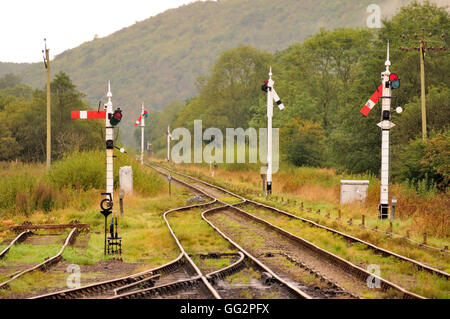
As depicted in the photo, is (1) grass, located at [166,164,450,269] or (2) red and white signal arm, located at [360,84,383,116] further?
(2) red and white signal arm, located at [360,84,383,116]

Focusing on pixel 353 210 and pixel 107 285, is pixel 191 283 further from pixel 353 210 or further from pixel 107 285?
pixel 353 210

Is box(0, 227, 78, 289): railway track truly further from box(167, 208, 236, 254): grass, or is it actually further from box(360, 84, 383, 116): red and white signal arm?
box(360, 84, 383, 116): red and white signal arm

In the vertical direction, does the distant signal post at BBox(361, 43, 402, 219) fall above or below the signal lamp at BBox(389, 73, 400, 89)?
below

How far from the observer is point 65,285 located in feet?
31.2

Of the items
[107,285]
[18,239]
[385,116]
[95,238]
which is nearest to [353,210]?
[385,116]

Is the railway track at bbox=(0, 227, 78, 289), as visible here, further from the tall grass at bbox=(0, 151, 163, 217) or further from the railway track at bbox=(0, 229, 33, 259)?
the tall grass at bbox=(0, 151, 163, 217)

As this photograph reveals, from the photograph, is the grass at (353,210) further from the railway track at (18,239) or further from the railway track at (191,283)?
the railway track at (18,239)

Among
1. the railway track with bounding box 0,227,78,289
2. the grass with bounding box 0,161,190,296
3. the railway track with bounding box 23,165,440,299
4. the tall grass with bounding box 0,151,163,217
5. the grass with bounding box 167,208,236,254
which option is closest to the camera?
the railway track with bounding box 23,165,440,299

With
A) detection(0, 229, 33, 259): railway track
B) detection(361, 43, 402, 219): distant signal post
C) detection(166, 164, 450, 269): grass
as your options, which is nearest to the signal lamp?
detection(361, 43, 402, 219): distant signal post

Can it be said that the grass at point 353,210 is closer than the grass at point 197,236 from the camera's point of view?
No

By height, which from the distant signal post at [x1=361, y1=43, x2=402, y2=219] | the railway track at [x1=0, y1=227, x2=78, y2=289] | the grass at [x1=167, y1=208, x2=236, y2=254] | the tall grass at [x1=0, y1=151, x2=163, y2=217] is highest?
the distant signal post at [x1=361, y1=43, x2=402, y2=219]

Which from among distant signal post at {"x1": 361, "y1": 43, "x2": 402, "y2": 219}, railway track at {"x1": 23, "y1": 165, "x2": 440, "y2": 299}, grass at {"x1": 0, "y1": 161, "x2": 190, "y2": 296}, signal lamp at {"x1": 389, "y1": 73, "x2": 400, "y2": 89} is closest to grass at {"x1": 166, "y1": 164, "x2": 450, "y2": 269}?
distant signal post at {"x1": 361, "y1": 43, "x2": 402, "y2": 219}

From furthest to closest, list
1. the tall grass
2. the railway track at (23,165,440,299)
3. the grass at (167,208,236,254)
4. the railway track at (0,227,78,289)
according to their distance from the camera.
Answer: the tall grass < the grass at (167,208,236,254) < the railway track at (0,227,78,289) < the railway track at (23,165,440,299)

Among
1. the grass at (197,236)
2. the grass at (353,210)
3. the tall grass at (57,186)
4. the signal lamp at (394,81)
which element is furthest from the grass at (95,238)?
the signal lamp at (394,81)
